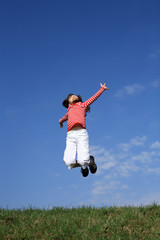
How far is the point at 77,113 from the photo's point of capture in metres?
8.45

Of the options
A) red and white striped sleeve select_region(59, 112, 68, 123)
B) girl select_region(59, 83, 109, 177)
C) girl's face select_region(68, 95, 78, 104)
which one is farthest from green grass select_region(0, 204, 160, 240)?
girl's face select_region(68, 95, 78, 104)

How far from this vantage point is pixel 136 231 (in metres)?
6.51

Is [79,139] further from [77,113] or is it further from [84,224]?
[84,224]

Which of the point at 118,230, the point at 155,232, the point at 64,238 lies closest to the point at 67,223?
the point at 64,238

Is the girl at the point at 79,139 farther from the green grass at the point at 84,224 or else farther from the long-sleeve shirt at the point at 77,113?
the green grass at the point at 84,224

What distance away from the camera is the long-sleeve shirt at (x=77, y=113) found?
838 cm

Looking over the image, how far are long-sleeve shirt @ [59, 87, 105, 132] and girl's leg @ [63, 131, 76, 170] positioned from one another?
0.25 metres

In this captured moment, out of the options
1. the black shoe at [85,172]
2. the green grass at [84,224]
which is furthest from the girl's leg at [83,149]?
the green grass at [84,224]

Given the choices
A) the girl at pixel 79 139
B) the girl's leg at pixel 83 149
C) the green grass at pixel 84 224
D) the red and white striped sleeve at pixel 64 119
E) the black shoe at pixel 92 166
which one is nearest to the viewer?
the green grass at pixel 84 224

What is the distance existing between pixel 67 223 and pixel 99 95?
12.0 feet

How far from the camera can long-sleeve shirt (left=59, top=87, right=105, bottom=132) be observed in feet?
27.5

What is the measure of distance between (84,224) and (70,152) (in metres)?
2.11

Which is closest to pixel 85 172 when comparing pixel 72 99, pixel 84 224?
pixel 84 224

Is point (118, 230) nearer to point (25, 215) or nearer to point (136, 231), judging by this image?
point (136, 231)
